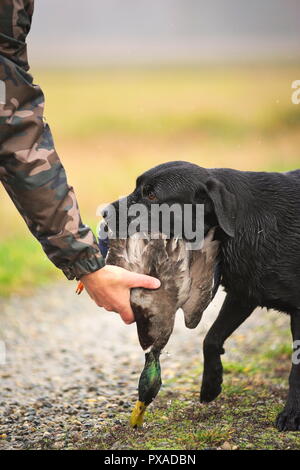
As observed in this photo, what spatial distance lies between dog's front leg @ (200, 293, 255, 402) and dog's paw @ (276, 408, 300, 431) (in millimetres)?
610

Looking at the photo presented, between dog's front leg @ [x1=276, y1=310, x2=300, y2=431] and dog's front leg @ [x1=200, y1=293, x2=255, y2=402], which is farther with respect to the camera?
dog's front leg @ [x1=200, y1=293, x2=255, y2=402]

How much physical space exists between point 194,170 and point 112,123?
21428 mm

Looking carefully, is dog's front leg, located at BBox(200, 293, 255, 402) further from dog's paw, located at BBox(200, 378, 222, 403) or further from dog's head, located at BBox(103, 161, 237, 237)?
dog's head, located at BBox(103, 161, 237, 237)

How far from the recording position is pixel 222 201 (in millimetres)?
3883

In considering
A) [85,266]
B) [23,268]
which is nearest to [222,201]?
[85,266]

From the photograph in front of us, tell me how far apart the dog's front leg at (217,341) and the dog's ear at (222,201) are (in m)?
0.69

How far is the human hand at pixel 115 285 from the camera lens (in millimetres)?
3408

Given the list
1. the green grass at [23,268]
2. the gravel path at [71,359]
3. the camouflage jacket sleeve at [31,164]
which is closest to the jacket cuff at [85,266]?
the camouflage jacket sleeve at [31,164]

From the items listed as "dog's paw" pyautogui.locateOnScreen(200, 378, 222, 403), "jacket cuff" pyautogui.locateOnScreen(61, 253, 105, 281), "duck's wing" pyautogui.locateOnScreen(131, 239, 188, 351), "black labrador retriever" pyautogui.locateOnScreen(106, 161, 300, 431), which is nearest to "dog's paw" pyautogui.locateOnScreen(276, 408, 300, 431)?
"black labrador retriever" pyautogui.locateOnScreen(106, 161, 300, 431)

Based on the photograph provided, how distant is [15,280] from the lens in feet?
29.8

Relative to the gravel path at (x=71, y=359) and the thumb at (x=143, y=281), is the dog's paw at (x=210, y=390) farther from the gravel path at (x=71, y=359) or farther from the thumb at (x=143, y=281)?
the thumb at (x=143, y=281)

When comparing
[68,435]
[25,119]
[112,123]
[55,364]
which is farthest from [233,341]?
[112,123]

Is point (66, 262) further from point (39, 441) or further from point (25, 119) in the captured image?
point (39, 441)

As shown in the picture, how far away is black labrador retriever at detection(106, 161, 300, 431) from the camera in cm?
392
